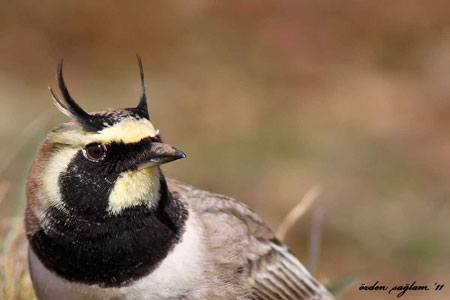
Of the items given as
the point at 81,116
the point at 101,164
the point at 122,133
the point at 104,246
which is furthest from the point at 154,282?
the point at 81,116

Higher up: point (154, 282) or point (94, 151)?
point (94, 151)

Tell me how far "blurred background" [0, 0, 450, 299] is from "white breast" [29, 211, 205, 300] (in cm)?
341

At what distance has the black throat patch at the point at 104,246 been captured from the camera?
13.2 ft

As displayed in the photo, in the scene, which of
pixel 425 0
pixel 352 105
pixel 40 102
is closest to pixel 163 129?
pixel 40 102

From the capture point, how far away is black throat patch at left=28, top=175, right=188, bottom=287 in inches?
158

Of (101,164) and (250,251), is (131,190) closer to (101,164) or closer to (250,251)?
(101,164)

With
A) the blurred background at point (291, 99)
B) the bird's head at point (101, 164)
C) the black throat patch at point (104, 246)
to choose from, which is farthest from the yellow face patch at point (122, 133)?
the blurred background at point (291, 99)

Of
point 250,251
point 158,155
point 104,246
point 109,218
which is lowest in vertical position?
point 250,251

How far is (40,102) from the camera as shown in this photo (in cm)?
1055

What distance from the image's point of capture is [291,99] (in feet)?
36.5

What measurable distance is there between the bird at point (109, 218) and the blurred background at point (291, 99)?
11.3 feet

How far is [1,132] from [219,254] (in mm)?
5728

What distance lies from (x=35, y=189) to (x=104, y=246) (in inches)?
16.7

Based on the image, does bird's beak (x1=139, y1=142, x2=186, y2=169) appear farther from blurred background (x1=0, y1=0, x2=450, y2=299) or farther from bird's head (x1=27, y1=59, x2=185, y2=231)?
blurred background (x1=0, y1=0, x2=450, y2=299)
